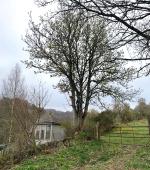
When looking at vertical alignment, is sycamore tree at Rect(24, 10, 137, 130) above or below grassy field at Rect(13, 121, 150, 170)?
above

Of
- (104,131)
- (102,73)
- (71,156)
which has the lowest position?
(71,156)

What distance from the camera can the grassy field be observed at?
19.5 metres

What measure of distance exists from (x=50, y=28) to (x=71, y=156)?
1208 cm

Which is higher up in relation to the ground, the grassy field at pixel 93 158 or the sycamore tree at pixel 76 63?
the sycamore tree at pixel 76 63

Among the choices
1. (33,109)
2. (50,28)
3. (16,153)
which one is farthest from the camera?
(50,28)

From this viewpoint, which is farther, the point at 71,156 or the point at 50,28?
the point at 50,28

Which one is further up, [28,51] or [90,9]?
[28,51]

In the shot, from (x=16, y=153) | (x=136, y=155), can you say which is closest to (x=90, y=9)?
(x=136, y=155)

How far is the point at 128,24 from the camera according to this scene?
41.0 feet

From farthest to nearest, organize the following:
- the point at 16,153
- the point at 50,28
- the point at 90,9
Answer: the point at 50,28
the point at 16,153
the point at 90,9

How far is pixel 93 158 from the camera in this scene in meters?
22.8

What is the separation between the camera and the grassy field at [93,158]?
19.5m

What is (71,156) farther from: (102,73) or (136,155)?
(102,73)

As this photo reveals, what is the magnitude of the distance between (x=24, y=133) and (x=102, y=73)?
8701 millimetres
